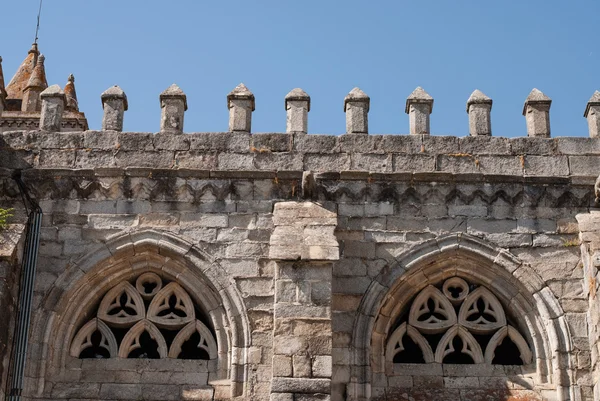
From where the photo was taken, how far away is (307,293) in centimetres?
1101

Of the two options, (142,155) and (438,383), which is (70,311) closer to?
(142,155)

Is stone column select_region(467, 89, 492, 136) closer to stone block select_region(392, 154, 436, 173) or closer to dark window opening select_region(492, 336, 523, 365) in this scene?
stone block select_region(392, 154, 436, 173)

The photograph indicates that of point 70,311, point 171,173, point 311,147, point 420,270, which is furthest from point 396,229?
point 70,311

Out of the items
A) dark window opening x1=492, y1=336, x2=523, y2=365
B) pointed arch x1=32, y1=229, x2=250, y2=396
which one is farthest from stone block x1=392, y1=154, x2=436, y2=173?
pointed arch x1=32, y1=229, x2=250, y2=396

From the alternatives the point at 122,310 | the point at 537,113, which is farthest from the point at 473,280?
the point at 122,310

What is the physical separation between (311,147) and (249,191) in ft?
2.85

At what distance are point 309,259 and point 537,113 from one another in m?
3.43

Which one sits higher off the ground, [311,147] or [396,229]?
[311,147]

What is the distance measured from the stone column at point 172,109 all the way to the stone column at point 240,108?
551 millimetres

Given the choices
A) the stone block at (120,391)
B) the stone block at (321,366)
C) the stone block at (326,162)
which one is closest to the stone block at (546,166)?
the stone block at (326,162)

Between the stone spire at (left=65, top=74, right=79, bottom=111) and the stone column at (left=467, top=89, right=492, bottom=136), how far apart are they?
10.2m

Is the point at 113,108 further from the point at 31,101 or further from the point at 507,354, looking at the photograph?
the point at 31,101

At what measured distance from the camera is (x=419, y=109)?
497 inches

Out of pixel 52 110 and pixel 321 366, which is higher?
pixel 52 110
